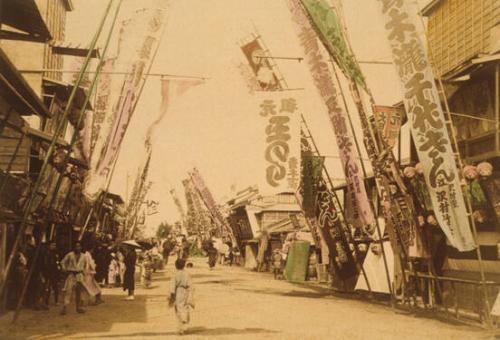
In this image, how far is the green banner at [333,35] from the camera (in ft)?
60.0

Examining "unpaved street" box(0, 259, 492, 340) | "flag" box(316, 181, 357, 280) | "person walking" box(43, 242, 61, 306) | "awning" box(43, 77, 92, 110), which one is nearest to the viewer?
"unpaved street" box(0, 259, 492, 340)

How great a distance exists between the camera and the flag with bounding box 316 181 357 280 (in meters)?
26.6

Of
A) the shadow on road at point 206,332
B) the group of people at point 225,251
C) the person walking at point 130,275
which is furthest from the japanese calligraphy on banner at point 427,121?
the group of people at point 225,251

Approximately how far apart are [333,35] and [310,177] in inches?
361

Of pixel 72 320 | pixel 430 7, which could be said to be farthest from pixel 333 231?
pixel 72 320

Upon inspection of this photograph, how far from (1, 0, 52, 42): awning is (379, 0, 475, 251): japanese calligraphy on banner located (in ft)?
29.5

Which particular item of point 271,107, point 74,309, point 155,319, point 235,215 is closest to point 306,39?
point 271,107

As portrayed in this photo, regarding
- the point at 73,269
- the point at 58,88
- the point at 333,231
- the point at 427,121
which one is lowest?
the point at 73,269

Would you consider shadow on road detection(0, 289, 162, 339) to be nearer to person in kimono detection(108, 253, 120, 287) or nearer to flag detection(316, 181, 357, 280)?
flag detection(316, 181, 357, 280)

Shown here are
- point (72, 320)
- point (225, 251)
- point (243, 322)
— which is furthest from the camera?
point (225, 251)

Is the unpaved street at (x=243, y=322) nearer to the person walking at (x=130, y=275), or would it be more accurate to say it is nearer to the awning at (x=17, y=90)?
the person walking at (x=130, y=275)

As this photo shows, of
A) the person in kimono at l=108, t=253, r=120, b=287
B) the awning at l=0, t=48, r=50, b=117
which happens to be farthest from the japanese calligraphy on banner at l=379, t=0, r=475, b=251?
the person in kimono at l=108, t=253, r=120, b=287

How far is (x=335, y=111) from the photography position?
20.7 meters

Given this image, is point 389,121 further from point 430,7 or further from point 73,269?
point 73,269
